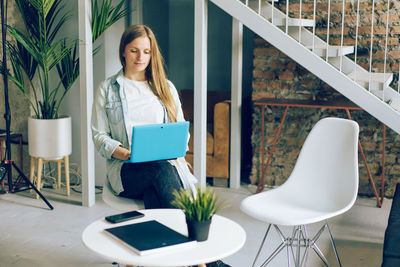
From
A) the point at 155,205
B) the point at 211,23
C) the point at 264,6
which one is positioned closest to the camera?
the point at 155,205

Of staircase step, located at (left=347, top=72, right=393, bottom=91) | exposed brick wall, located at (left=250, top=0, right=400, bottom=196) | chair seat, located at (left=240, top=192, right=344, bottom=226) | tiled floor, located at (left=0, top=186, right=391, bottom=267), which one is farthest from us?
exposed brick wall, located at (left=250, top=0, right=400, bottom=196)

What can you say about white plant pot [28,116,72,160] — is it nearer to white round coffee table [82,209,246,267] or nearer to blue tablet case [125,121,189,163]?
blue tablet case [125,121,189,163]

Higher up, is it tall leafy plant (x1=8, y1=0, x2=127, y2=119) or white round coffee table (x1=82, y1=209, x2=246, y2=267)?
tall leafy plant (x1=8, y1=0, x2=127, y2=119)

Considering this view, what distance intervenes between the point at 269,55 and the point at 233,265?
2.23 metres

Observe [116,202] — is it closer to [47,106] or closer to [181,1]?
[47,106]

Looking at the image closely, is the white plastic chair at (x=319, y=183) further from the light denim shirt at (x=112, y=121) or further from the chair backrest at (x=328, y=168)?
the light denim shirt at (x=112, y=121)

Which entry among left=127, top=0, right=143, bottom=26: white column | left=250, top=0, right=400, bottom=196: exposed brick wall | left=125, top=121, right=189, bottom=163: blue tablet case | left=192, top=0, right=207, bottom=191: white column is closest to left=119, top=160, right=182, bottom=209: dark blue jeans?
left=125, top=121, right=189, bottom=163: blue tablet case

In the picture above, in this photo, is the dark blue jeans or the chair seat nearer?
the chair seat

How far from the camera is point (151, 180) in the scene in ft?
9.78

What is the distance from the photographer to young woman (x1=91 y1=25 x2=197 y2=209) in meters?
3.00

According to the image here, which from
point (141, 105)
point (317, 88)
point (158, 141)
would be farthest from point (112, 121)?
point (317, 88)

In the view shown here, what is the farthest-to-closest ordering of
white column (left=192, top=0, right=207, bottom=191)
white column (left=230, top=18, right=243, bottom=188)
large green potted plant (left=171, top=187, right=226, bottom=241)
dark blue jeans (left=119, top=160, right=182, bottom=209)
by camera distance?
white column (left=230, top=18, right=243, bottom=188), white column (left=192, top=0, right=207, bottom=191), dark blue jeans (left=119, top=160, right=182, bottom=209), large green potted plant (left=171, top=187, right=226, bottom=241)

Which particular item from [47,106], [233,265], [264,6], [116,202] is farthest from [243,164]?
[116,202]

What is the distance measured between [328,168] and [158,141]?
3.24ft
